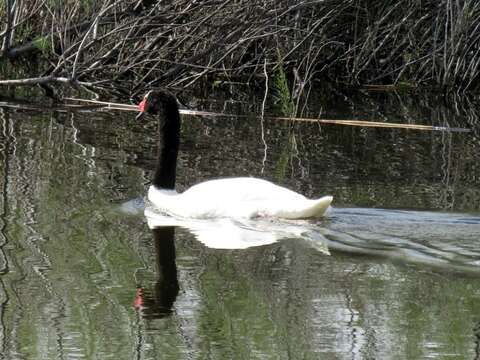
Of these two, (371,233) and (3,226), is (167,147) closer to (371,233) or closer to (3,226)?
(3,226)

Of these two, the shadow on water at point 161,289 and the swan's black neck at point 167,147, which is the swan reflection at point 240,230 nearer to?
the shadow on water at point 161,289

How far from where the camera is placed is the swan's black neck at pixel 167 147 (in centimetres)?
898

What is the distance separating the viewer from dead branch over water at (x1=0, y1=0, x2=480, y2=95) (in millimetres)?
13625

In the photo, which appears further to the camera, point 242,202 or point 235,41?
point 235,41

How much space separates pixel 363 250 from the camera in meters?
7.29

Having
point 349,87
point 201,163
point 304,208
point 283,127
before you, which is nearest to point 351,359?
point 304,208

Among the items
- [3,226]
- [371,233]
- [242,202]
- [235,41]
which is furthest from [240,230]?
[235,41]

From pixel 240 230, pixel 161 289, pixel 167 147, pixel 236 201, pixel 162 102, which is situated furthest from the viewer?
pixel 162 102

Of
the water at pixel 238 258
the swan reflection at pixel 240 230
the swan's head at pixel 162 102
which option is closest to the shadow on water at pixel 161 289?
the water at pixel 238 258

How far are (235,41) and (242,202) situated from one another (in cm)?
682

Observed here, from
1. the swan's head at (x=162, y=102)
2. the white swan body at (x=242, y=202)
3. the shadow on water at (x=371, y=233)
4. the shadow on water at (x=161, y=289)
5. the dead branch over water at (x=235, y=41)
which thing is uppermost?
the dead branch over water at (x=235, y=41)

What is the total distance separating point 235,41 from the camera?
14758 millimetres

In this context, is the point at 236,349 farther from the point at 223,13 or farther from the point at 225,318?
the point at 223,13

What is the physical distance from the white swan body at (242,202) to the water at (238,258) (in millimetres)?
98
